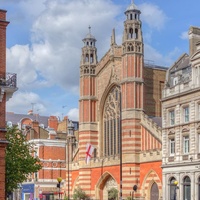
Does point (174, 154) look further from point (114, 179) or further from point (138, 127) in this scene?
point (114, 179)

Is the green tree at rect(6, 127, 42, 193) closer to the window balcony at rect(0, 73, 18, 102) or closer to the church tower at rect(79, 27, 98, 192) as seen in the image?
the window balcony at rect(0, 73, 18, 102)

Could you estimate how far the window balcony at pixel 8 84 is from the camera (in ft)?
96.1

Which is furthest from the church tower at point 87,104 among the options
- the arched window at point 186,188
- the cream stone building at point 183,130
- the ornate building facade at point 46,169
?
the arched window at point 186,188

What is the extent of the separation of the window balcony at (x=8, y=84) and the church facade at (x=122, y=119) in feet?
105

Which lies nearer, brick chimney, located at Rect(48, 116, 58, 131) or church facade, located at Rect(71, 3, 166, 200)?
church facade, located at Rect(71, 3, 166, 200)

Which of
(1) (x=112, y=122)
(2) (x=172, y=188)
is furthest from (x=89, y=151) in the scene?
(2) (x=172, y=188)

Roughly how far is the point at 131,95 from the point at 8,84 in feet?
133

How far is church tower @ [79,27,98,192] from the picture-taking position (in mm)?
78750

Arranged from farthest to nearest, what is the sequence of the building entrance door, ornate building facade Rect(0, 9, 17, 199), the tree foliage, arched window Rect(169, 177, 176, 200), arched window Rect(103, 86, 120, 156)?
the tree foliage
arched window Rect(103, 86, 120, 156)
the building entrance door
arched window Rect(169, 177, 176, 200)
ornate building facade Rect(0, 9, 17, 199)

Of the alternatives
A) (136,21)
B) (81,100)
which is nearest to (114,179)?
(81,100)

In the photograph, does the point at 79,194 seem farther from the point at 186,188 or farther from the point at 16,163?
the point at 16,163

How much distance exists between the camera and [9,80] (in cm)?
2994

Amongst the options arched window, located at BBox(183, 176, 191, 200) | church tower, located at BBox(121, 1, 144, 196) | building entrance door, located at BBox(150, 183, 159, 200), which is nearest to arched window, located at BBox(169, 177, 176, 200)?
arched window, located at BBox(183, 176, 191, 200)

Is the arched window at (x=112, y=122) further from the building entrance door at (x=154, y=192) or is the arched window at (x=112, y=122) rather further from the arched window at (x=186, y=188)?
the arched window at (x=186, y=188)
